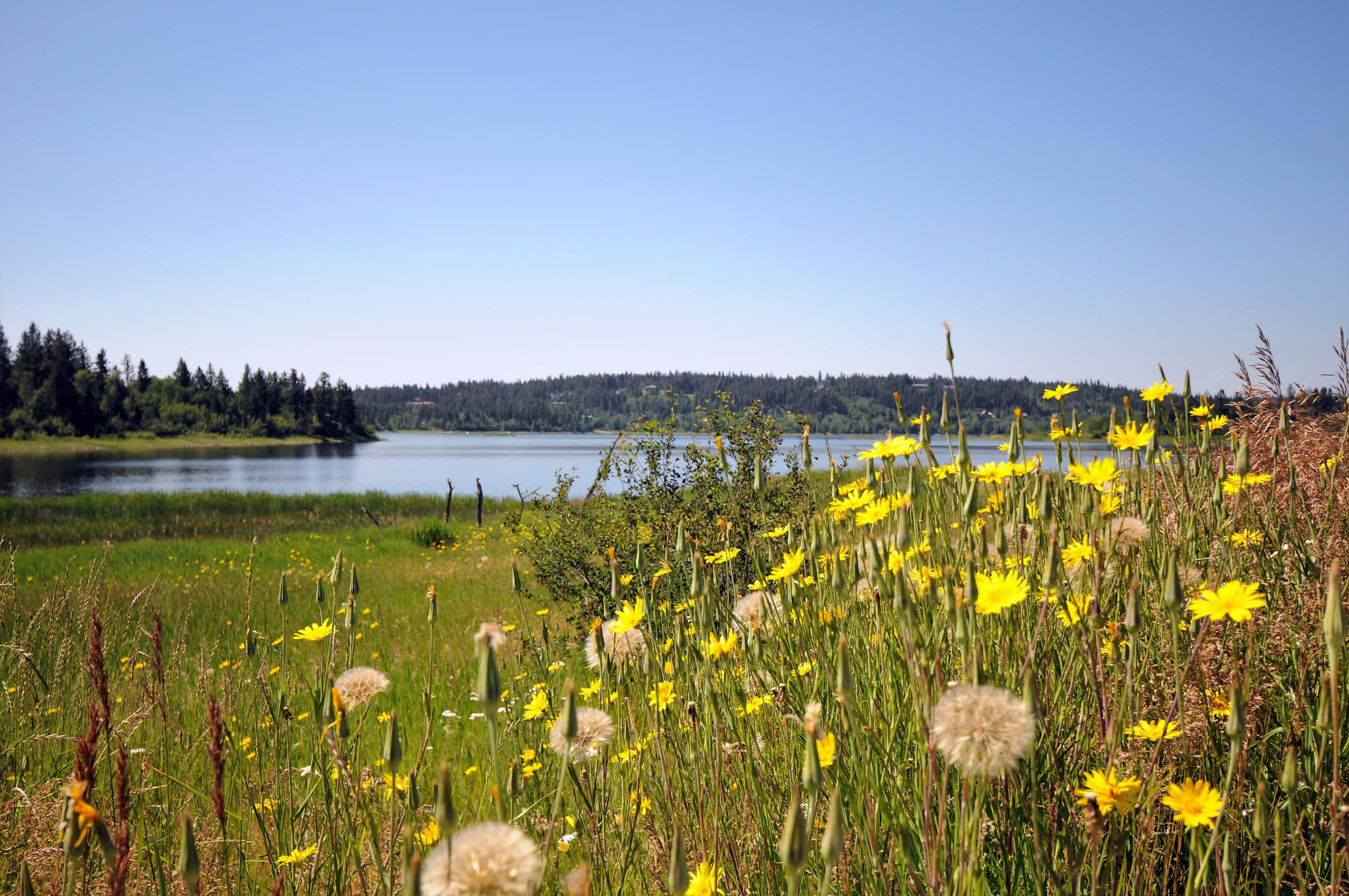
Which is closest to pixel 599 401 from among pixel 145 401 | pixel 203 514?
pixel 145 401

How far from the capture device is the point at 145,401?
9181cm

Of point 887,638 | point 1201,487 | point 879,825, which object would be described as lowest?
point 879,825

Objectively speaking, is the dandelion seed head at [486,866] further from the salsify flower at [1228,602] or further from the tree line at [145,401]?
the tree line at [145,401]

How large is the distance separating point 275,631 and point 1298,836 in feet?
28.9

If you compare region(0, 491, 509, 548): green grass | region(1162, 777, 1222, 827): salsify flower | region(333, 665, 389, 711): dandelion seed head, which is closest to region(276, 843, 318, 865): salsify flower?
region(333, 665, 389, 711): dandelion seed head

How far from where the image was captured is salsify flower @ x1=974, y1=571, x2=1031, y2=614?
1.43 meters

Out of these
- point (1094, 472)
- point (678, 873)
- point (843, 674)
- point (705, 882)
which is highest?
point (1094, 472)

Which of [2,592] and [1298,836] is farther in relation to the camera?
[2,592]

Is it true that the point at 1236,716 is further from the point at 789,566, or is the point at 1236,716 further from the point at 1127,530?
the point at 789,566

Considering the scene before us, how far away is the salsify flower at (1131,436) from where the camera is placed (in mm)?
2197

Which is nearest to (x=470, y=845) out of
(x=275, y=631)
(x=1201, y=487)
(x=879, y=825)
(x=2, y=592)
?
(x=879, y=825)

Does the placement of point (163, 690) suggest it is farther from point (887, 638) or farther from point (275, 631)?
point (275, 631)

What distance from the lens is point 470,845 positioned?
3.11 ft

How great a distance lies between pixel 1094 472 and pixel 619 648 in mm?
1489
